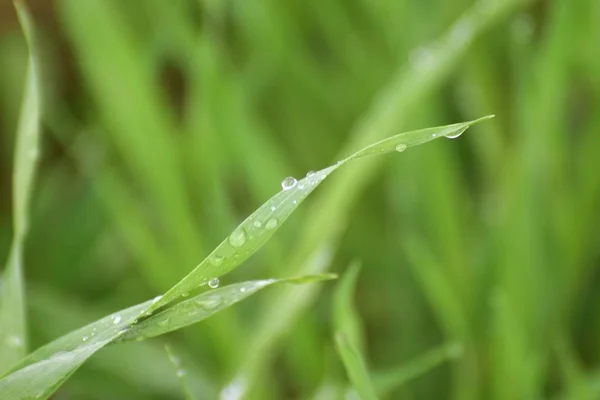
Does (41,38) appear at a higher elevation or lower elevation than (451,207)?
higher

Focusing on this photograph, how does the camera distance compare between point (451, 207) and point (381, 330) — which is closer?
point (451, 207)

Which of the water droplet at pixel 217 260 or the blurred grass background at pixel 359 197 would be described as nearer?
the water droplet at pixel 217 260

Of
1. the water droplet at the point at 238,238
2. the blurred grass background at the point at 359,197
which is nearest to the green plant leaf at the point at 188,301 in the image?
the water droplet at the point at 238,238

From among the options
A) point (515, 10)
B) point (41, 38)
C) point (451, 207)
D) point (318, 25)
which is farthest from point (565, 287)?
point (41, 38)

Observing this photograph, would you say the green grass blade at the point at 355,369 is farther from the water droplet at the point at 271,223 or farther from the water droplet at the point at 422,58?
the water droplet at the point at 422,58

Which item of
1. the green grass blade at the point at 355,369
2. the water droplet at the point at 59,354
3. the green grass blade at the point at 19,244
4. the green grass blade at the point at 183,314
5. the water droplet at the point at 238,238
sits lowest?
the green grass blade at the point at 355,369

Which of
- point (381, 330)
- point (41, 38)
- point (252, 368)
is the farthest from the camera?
point (41, 38)

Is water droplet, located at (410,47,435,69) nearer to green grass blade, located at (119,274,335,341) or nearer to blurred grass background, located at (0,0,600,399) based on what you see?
blurred grass background, located at (0,0,600,399)

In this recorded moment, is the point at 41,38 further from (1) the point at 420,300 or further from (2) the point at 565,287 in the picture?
(2) the point at 565,287
